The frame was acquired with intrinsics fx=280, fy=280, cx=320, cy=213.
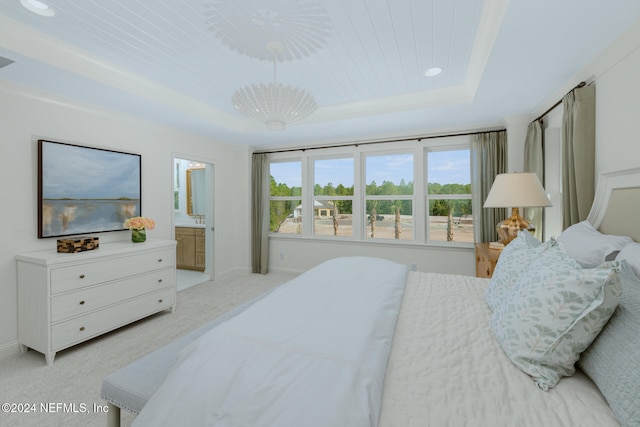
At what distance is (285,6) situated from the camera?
5.76ft

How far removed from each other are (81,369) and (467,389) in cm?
274

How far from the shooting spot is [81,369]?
218cm

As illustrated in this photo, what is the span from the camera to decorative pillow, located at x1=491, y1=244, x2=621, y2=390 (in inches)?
35.7

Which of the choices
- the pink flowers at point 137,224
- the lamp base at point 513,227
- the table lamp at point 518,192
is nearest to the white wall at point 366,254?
the lamp base at point 513,227

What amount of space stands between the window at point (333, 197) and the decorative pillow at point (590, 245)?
10.5 feet

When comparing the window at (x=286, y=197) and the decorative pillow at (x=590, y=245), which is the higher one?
the window at (x=286, y=197)

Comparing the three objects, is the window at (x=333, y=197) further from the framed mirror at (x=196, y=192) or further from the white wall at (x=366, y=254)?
the framed mirror at (x=196, y=192)

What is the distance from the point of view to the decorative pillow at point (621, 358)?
2.39 feet

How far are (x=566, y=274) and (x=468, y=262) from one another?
3202 mm

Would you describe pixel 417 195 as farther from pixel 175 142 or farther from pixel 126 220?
pixel 126 220

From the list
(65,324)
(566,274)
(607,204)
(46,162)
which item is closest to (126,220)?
(46,162)

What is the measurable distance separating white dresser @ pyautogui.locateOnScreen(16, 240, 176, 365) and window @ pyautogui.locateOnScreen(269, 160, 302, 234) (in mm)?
2412

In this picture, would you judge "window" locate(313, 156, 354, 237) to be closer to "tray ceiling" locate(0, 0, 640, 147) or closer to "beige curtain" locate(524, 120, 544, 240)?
"tray ceiling" locate(0, 0, 640, 147)

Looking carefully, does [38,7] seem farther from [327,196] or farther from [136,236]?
[327,196]
